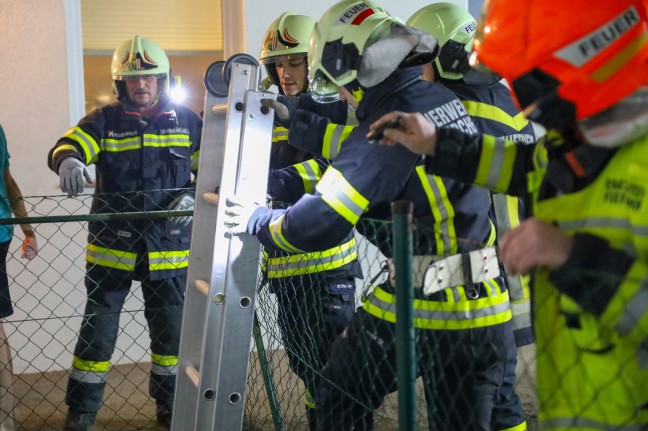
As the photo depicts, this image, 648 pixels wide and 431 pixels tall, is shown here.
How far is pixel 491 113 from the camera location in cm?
355

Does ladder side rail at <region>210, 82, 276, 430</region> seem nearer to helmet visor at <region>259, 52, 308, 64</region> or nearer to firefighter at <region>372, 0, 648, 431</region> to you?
firefighter at <region>372, 0, 648, 431</region>

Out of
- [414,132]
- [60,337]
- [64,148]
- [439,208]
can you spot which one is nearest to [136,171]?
[64,148]

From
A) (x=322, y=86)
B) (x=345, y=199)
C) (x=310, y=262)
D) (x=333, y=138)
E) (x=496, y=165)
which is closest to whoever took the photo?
(x=496, y=165)

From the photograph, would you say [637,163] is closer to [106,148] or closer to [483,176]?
[483,176]

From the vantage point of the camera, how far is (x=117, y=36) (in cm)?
601

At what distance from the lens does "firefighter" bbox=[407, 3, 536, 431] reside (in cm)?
337

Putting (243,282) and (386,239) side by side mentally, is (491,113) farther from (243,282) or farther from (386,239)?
(243,282)

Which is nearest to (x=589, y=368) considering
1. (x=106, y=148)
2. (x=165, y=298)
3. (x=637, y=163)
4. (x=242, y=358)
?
(x=637, y=163)

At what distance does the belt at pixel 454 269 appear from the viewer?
105 inches

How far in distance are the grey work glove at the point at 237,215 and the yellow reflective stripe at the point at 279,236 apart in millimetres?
217

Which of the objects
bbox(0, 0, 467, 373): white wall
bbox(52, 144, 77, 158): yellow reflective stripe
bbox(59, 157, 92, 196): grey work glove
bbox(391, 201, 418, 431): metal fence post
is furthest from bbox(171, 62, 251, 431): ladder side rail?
bbox(0, 0, 467, 373): white wall

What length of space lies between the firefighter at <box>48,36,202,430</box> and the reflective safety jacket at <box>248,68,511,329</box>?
1.76 meters

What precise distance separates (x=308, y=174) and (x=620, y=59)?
200cm

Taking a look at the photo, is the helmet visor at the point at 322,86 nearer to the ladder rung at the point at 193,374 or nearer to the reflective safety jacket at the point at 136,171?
the ladder rung at the point at 193,374
